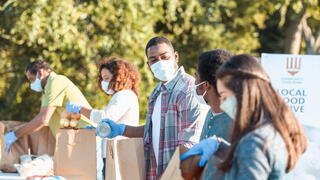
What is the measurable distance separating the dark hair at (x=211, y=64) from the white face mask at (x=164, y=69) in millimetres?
595

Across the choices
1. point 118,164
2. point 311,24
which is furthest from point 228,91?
point 311,24

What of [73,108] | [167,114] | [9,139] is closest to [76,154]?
[73,108]

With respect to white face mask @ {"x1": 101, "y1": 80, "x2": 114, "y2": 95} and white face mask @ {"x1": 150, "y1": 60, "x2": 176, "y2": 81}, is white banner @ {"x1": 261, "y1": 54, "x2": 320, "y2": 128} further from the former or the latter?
white face mask @ {"x1": 101, "y1": 80, "x2": 114, "y2": 95}

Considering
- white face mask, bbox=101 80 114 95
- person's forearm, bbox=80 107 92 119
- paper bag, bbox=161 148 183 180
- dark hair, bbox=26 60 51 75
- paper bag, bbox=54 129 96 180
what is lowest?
paper bag, bbox=54 129 96 180

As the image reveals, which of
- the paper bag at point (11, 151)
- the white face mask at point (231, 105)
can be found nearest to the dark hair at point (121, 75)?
the paper bag at point (11, 151)

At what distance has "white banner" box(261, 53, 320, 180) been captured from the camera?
4758 mm

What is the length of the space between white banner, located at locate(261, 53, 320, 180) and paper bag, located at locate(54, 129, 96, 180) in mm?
1327

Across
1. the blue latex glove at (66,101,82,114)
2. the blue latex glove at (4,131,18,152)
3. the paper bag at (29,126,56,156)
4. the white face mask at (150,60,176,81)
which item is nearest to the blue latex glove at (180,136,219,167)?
the white face mask at (150,60,176,81)

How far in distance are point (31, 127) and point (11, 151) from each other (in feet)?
1.60

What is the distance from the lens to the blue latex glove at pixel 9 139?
6.46 m

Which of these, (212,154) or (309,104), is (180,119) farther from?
(309,104)

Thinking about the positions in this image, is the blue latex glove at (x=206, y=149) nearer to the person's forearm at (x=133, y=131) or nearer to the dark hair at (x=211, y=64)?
the dark hair at (x=211, y=64)

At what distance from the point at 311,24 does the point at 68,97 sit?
34.1 ft

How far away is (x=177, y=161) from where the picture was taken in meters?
3.00
